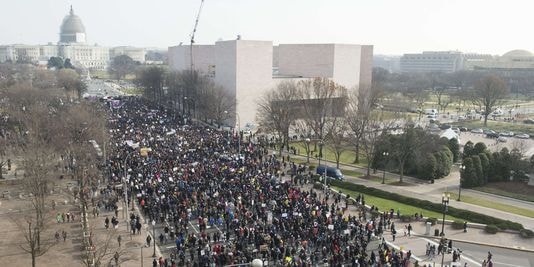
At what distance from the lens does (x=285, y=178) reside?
42125 millimetres

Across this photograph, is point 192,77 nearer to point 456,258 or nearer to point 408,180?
point 408,180

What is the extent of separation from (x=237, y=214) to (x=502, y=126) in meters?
69.5

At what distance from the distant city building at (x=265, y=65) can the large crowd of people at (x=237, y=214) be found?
2690cm

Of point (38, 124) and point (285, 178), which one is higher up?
point (38, 124)

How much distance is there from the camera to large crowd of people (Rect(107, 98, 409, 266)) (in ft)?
81.0

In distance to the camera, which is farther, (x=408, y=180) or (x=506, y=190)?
(x=408, y=180)

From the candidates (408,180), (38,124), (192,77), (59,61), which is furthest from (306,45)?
(59,61)

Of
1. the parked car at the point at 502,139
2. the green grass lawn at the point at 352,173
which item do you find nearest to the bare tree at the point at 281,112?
the green grass lawn at the point at 352,173

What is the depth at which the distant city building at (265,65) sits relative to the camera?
239 ft

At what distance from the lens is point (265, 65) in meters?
74.4

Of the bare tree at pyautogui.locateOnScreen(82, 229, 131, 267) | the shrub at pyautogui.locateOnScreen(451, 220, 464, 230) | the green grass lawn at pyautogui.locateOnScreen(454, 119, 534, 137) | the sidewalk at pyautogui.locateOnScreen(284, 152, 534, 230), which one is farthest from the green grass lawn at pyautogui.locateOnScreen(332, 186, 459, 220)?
the green grass lawn at pyautogui.locateOnScreen(454, 119, 534, 137)

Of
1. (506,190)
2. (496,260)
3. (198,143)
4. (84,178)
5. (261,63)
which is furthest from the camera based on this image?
(261,63)

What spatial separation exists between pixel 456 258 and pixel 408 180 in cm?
1988

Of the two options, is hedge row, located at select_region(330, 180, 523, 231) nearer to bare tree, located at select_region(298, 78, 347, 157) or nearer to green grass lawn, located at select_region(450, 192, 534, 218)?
green grass lawn, located at select_region(450, 192, 534, 218)
